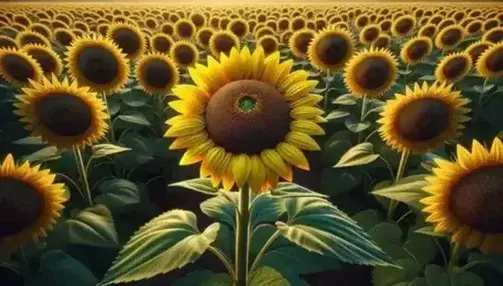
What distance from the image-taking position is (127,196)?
2561 millimetres

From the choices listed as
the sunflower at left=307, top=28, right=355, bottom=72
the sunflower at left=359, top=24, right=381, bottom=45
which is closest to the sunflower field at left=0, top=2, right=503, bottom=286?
the sunflower at left=307, top=28, right=355, bottom=72

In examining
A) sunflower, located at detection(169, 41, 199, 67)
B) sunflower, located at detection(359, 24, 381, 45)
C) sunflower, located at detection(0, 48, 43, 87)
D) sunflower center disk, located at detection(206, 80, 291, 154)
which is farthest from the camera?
sunflower, located at detection(359, 24, 381, 45)

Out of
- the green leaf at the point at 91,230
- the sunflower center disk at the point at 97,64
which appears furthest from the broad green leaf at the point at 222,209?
the sunflower center disk at the point at 97,64

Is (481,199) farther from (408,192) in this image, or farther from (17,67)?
(17,67)

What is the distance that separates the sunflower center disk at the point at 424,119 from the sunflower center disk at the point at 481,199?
825 mm

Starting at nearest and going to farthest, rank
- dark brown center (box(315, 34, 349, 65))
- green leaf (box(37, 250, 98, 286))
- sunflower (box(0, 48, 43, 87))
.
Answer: green leaf (box(37, 250, 98, 286))
sunflower (box(0, 48, 43, 87))
dark brown center (box(315, 34, 349, 65))

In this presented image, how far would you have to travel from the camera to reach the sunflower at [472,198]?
145 centimetres

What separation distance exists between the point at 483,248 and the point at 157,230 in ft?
4.21

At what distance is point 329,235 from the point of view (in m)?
1.32

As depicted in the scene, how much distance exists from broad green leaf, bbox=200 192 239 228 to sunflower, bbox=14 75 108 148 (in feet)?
3.25

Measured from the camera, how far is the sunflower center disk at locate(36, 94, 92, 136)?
215cm

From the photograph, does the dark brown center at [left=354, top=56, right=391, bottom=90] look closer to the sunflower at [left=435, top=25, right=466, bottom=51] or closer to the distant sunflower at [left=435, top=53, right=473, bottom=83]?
the distant sunflower at [left=435, top=53, right=473, bottom=83]

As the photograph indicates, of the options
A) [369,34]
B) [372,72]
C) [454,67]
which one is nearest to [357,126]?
[372,72]

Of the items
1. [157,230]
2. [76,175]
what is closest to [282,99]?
[157,230]
